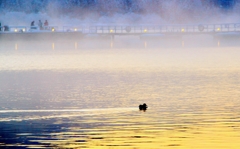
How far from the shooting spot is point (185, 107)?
31.7 metres

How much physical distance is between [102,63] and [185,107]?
126 feet

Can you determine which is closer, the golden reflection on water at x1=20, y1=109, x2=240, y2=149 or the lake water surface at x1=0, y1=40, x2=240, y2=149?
the golden reflection on water at x1=20, y1=109, x2=240, y2=149

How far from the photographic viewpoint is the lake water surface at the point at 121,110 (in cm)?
2367

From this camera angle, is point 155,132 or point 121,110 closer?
point 155,132

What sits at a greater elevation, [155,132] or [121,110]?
[155,132]

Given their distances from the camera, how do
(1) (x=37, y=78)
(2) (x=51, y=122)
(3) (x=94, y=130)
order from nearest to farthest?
(3) (x=94, y=130), (2) (x=51, y=122), (1) (x=37, y=78)

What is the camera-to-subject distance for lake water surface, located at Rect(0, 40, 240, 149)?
77.7ft

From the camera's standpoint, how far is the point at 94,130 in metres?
25.6

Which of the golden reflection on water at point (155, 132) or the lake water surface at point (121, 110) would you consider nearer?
the golden reflection on water at point (155, 132)

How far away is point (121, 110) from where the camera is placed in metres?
31.2

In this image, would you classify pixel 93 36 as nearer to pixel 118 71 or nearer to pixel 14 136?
pixel 118 71

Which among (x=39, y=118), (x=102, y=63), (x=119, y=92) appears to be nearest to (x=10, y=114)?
(x=39, y=118)

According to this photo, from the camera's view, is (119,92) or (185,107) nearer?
(185,107)

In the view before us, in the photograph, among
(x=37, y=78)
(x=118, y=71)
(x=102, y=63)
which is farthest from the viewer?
(x=102, y=63)
